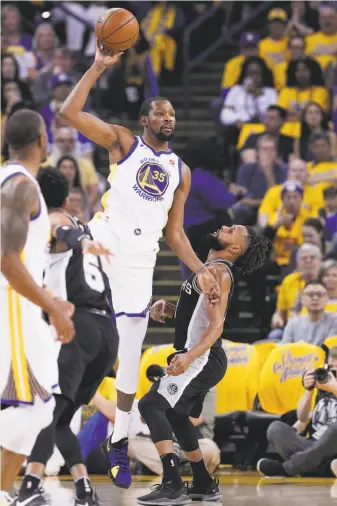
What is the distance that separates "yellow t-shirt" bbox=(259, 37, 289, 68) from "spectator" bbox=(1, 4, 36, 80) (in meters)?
2.92

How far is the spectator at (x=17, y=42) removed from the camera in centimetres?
1527

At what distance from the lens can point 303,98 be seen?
14898 mm

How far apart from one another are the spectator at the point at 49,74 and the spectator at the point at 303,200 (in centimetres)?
319

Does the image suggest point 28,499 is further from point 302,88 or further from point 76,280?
point 302,88

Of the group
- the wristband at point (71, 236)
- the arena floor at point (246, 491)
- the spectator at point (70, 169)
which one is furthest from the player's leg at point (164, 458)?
the spectator at point (70, 169)

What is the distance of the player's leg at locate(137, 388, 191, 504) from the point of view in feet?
25.3

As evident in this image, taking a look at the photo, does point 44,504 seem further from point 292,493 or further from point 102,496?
point 292,493

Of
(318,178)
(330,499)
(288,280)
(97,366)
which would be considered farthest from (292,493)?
(318,178)

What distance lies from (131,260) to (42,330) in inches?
65.6

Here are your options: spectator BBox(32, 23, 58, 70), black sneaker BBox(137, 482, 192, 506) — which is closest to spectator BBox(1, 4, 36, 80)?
spectator BBox(32, 23, 58, 70)

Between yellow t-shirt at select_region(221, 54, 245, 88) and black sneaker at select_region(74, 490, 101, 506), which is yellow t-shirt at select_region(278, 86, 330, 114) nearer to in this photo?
yellow t-shirt at select_region(221, 54, 245, 88)

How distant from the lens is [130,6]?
Result: 1652cm

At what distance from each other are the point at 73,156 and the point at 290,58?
12.5ft

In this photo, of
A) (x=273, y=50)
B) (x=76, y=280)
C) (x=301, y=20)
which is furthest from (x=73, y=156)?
(x=76, y=280)
